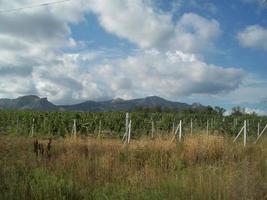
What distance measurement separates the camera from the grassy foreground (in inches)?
269

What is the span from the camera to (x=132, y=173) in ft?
29.8

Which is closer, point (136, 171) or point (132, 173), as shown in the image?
point (132, 173)

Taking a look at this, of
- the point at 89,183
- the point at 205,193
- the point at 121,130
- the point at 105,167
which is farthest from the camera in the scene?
the point at 121,130

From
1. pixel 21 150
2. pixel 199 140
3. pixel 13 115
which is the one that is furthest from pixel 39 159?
pixel 13 115

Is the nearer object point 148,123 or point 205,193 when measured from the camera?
point 205,193

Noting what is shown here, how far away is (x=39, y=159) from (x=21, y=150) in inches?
48.6

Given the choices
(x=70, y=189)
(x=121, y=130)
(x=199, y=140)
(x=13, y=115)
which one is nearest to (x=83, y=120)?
(x=121, y=130)

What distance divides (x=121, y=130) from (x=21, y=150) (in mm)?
31460

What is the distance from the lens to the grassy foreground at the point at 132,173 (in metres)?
6.84

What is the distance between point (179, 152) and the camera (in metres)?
12.1

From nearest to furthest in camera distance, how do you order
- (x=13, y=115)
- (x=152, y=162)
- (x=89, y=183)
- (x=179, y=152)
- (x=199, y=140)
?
(x=89, y=183) → (x=152, y=162) → (x=179, y=152) → (x=199, y=140) → (x=13, y=115)

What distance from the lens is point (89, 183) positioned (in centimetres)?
812

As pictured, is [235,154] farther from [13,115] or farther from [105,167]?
[13,115]

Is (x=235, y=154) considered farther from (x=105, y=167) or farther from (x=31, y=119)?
(x=31, y=119)
